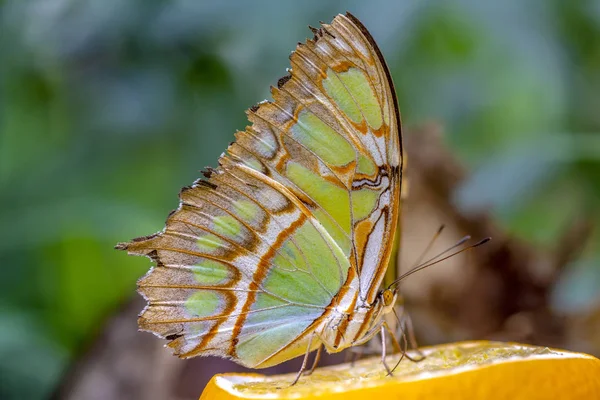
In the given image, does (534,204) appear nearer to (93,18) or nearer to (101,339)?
(101,339)

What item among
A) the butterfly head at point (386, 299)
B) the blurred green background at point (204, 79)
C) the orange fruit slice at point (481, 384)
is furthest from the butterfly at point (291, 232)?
the blurred green background at point (204, 79)

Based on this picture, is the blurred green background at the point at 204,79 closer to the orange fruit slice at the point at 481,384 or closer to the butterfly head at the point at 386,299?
the butterfly head at the point at 386,299

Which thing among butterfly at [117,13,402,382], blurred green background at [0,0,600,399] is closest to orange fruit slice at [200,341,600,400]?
butterfly at [117,13,402,382]

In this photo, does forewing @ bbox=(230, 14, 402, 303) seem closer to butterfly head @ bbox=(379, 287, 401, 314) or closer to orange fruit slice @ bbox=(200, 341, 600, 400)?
butterfly head @ bbox=(379, 287, 401, 314)

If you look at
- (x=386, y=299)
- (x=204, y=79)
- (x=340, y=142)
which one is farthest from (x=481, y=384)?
(x=204, y=79)

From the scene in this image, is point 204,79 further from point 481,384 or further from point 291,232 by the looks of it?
point 481,384

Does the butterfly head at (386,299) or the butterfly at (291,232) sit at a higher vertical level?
the butterfly at (291,232)

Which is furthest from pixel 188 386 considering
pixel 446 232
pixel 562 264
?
pixel 562 264

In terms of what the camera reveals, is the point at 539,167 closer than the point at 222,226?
No
